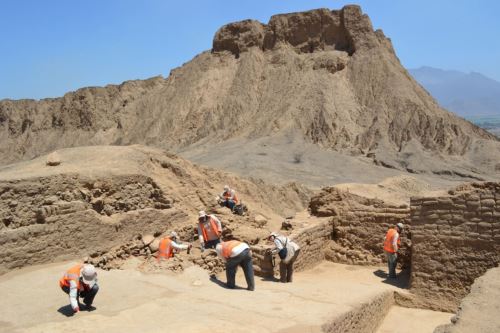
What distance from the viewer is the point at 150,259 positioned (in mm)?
9664

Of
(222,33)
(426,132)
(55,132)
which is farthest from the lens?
(55,132)

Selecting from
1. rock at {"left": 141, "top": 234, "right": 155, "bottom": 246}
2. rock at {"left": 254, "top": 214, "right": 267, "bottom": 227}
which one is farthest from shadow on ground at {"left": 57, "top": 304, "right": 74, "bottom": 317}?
rock at {"left": 254, "top": 214, "right": 267, "bottom": 227}

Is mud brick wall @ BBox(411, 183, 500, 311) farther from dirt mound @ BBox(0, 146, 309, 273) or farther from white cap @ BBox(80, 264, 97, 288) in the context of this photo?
white cap @ BBox(80, 264, 97, 288)

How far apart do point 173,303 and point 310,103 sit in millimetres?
35835

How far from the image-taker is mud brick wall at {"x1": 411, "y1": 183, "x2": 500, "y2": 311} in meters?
9.27

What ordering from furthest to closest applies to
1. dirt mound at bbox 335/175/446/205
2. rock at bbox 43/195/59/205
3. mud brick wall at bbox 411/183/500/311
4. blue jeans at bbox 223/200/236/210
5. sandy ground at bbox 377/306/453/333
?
dirt mound at bbox 335/175/446/205
blue jeans at bbox 223/200/236/210
rock at bbox 43/195/59/205
mud brick wall at bbox 411/183/500/311
sandy ground at bbox 377/306/453/333

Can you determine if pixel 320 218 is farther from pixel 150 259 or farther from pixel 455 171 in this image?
pixel 455 171

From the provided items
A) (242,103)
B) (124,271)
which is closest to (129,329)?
(124,271)

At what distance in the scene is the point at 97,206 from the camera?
35.9 ft

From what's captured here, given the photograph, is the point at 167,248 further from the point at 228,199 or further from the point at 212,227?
the point at 228,199

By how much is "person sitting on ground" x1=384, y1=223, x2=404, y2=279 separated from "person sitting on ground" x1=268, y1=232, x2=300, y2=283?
2.08 m

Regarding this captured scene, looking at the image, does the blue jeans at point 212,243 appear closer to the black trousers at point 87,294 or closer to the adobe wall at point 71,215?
the adobe wall at point 71,215

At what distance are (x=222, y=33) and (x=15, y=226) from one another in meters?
42.3

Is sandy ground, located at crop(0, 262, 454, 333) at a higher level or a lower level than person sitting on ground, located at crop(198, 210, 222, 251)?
lower
